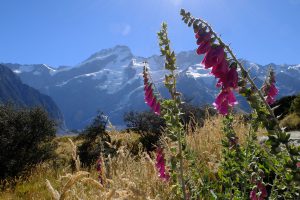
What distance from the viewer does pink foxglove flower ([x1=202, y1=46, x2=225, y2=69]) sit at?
8.02 ft

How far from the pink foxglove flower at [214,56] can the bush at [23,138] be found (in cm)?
1452

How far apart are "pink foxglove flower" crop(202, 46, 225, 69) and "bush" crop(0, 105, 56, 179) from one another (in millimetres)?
14516

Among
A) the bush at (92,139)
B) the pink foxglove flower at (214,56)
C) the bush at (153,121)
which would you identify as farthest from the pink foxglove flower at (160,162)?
the bush at (153,121)

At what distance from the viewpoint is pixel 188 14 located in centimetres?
275

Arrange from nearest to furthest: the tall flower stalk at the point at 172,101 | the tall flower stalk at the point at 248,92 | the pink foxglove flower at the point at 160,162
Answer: the tall flower stalk at the point at 248,92, the tall flower stalk at the point at 172,101, the pink foxglove flower at the point at 160,162

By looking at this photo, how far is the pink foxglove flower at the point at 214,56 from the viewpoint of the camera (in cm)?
245

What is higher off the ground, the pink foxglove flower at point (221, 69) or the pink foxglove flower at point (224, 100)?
the pink foxglove flower at point (221, 69)

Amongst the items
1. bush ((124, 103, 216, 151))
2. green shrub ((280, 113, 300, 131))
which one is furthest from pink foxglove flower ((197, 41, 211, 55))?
bush ((124, 103, 216, 151))

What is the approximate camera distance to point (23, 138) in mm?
18266

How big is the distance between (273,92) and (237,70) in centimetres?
206

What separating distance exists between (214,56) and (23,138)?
16.8 meters

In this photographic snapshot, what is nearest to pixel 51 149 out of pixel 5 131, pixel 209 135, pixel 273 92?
pixel 5 131

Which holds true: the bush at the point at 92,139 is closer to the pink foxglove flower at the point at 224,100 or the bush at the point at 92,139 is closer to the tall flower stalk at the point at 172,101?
the tall flower stalk at the point at 172,101

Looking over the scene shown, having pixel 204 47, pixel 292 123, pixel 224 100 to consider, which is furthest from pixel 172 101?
pixel 292 123
